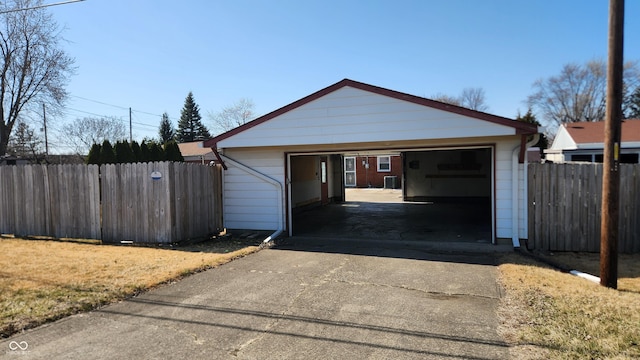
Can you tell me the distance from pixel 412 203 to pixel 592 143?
7.92m

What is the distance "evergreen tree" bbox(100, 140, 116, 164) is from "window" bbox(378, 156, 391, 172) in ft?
58.7

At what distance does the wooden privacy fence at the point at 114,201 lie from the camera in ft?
28.5

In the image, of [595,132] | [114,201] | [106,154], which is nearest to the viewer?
[114,201]

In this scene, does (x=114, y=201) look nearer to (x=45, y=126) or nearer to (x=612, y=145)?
(x=612, y=145)

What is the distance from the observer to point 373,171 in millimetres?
29188

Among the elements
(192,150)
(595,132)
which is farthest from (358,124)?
(192,150)

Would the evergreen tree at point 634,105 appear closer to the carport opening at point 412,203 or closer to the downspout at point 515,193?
the carport opening at point 412,203

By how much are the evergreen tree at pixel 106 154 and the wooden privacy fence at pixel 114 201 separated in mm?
12676

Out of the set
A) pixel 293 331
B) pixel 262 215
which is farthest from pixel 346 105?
pixel 293 331

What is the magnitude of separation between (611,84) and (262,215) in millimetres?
7766

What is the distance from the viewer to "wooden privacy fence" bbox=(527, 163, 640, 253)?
24.0ft

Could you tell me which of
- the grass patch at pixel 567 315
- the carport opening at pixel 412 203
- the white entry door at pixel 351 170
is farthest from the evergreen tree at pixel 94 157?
the grass patch at pixel 567 315

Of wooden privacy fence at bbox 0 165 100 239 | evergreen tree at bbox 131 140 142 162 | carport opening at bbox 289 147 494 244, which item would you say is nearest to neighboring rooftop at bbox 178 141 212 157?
evergreen tree at bbox 131 140 142 162

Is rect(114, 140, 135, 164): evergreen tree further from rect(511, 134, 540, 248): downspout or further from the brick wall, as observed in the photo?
rect(511, 134, 540, 248): downspout
